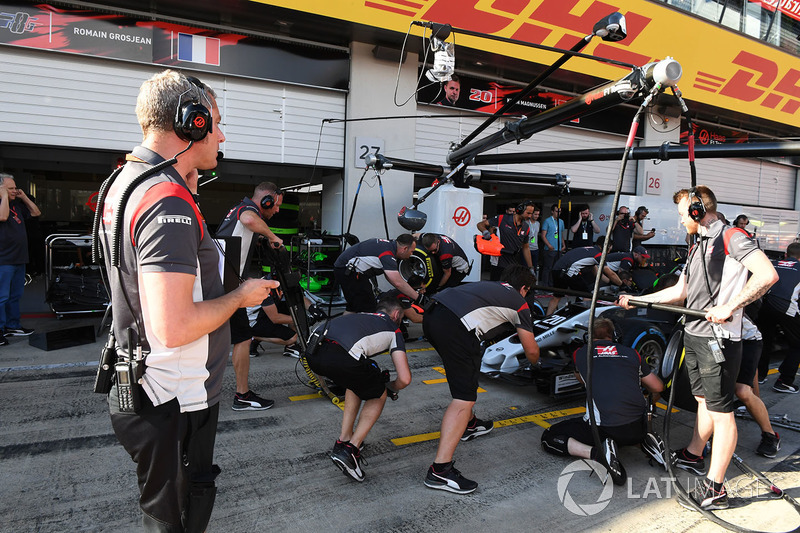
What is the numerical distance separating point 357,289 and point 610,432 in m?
3.34

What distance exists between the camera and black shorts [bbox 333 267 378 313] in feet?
19.5

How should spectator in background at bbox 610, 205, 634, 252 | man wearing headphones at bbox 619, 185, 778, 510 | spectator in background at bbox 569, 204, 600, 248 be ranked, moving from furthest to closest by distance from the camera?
spectator in background at bbox 569, 204, 600, 248
spectator in background at bbox 610, 205, 634, 252
man wearing headphones at bbox 619, 185, 778, 510

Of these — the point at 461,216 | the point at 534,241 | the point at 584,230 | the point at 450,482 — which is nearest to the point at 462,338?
the point at 450,482

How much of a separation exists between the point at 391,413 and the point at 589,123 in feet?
36.4

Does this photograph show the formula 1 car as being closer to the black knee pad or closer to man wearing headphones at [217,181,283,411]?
the black knee pad

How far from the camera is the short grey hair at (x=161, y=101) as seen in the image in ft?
5.17

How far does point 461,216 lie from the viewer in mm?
9508

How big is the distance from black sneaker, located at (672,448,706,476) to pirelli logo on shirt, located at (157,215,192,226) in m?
3.60

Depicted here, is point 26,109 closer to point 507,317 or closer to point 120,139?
point 120,139

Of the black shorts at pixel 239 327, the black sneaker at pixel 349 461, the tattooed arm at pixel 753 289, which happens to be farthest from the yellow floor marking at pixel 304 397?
the tattooed arm at pixel 753 289

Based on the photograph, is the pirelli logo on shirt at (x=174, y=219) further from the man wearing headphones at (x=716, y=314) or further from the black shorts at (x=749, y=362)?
the black shorts at (x=749, y=362)

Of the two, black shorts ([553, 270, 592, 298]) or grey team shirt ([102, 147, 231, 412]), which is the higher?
grey team shirt ([102, 147, 231, 412])

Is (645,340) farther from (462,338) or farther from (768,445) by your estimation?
(462,338)

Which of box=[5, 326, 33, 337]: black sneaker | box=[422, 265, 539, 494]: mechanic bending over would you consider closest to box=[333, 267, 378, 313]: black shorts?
box=[422, 265, 539, 494]: mechanic bending over
